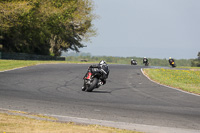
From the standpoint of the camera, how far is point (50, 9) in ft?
159

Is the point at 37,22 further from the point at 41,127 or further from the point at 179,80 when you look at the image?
the point at 41,127

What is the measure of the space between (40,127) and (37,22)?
41.6m

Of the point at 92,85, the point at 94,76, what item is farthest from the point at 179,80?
the point at 92,85

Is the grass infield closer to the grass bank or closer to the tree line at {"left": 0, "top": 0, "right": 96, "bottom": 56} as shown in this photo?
the grass bank

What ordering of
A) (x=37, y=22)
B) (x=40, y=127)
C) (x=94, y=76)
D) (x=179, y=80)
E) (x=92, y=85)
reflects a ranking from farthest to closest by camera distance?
(x=37, y=22), (x=179, y=80), (x=94, y=76), (x=92, y=85), (x=40, y=127)

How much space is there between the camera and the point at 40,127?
7148 mm

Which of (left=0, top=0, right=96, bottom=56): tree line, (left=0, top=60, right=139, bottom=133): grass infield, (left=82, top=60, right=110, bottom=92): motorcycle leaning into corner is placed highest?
(left=0, top=0, right=96, bottom=56): tree line

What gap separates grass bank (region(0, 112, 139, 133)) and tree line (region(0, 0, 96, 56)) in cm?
3212

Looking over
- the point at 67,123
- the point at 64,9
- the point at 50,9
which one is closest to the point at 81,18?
the point at 64,9

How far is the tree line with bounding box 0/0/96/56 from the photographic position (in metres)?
39.8

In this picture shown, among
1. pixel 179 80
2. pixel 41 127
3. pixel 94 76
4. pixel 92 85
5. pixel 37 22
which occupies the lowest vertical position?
pixel 179 80

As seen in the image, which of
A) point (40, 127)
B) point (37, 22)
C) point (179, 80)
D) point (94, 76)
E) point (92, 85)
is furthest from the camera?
point (37, 22)

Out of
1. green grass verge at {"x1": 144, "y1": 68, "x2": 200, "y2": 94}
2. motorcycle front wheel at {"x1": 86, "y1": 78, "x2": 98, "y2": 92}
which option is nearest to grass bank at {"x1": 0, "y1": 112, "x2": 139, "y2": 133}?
motorcycle front wheel at {"x1": 86, "y1": 78, "x2": 98, "y2": 92}

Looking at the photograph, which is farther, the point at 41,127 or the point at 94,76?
the point at 94,76
